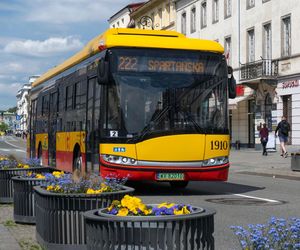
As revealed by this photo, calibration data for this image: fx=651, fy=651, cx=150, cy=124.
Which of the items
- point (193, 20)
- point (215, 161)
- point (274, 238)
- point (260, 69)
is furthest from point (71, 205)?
point (193, 20)

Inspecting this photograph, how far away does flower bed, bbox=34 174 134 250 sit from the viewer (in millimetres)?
6875

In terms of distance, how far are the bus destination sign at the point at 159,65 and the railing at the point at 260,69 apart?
1023 inches

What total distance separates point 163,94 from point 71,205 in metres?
6.82

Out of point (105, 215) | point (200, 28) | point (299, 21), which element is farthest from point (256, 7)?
point (105, 215)

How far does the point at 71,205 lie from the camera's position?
6953mm

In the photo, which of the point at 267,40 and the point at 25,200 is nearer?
the point at 25,200

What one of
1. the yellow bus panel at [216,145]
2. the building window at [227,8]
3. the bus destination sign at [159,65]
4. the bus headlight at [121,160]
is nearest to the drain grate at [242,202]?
the yellow bus panel at [216,145]

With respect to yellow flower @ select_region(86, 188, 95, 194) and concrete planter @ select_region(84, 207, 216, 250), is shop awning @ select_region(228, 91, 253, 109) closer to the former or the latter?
yellow flower @ select_region(86, 188, 95, 194)

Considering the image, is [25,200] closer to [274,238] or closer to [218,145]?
[218,145]

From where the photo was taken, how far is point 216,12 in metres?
49.0

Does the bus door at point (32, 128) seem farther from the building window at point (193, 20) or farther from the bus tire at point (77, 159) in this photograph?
the building window at point (193, 20)

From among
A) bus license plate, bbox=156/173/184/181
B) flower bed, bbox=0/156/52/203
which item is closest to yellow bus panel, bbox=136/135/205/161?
bus license plate, bbox=156/173/184/181

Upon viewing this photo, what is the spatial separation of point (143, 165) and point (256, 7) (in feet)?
99.9

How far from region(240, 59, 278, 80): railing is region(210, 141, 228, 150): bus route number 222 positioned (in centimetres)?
2594
